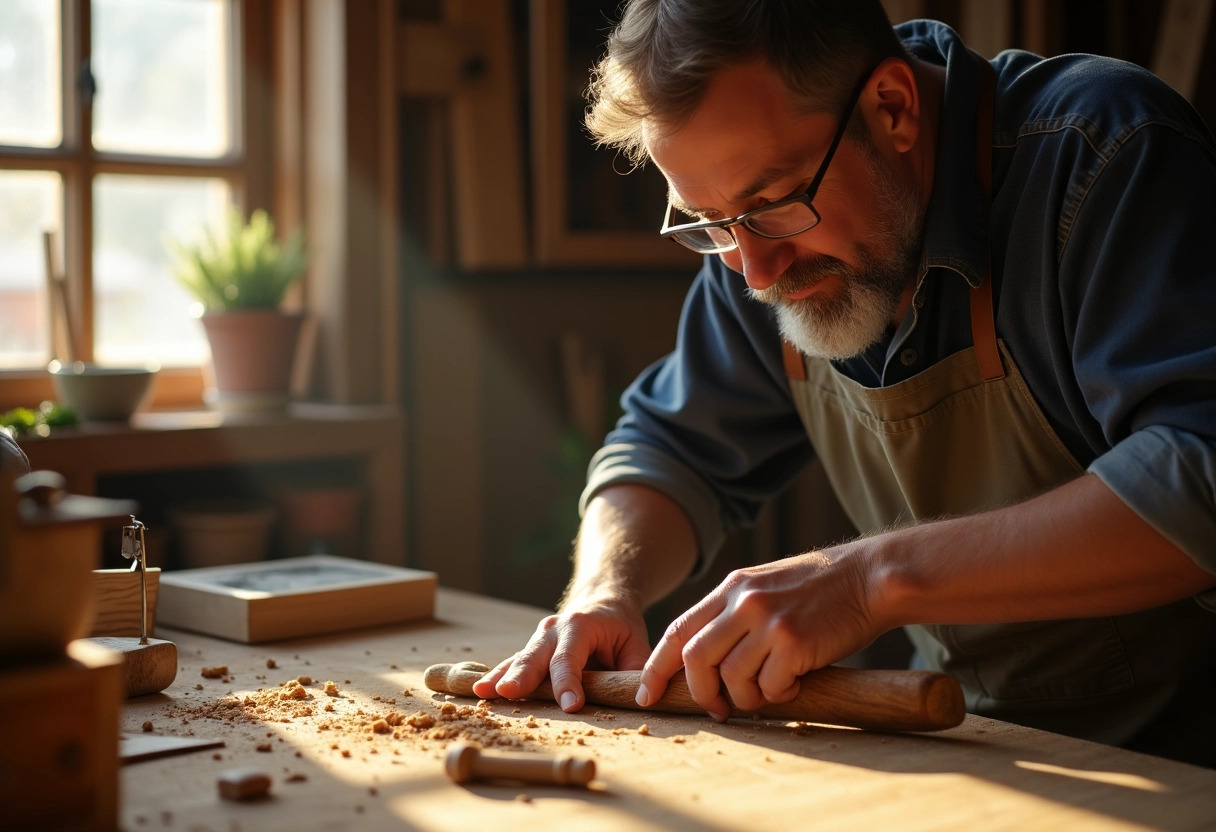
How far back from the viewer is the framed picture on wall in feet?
10.6

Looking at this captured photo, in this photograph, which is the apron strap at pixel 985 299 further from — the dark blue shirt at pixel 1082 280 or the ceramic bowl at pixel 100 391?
the ceramic bowl at pixel 100 391

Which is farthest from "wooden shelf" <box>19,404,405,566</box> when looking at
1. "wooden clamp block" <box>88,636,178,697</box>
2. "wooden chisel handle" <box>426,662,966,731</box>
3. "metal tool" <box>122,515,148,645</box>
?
"wooden chisel handle" <box>426,662,966,731</box>

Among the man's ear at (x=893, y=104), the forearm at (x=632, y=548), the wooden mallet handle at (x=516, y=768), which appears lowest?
the wooden mallet handle at (x=516, y=768)

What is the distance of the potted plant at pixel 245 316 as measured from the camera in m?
2.79

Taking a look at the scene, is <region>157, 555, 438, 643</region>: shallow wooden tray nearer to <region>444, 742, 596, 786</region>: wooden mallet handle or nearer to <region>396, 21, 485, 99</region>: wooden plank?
<region>444, 742, 596, 786</region>: wooden mallet handle

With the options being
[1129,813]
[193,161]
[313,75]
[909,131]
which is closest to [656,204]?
[313,75]

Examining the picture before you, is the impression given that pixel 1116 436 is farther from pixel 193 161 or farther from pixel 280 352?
→ pixel 193 161

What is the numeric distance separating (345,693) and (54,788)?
51cm

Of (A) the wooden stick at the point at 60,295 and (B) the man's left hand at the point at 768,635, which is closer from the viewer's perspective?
(B) the man's left hand at the point at 768,635

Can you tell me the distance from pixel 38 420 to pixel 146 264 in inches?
27.1

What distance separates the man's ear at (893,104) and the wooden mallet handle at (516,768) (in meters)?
0.91

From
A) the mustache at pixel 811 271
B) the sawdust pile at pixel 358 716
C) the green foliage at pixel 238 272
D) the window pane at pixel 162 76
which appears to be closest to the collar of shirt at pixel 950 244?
the mustache at pixel 811 271

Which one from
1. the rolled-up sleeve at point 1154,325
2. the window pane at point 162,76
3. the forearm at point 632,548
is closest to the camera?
the rolled-up sleeve at point 1154,325

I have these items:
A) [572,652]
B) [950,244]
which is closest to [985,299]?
[950,244]
